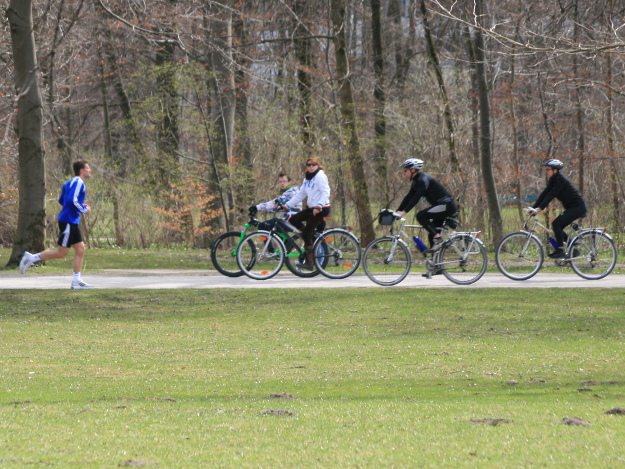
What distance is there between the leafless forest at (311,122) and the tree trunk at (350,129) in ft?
0.13

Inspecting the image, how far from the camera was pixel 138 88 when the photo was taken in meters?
38.7

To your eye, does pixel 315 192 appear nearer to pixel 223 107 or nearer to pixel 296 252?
pixel 296 252

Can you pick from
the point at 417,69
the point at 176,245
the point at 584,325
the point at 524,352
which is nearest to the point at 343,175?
the point at 176,245

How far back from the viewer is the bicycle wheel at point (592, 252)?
19281mm

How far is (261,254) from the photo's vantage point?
64.3 feet

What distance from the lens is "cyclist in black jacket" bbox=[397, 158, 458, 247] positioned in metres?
18.3

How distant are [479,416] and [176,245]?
24231 millimetres

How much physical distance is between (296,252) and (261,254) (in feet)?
2.05

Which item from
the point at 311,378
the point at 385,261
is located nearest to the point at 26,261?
the point at 385,261

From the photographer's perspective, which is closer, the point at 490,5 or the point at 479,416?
the point at 479,416

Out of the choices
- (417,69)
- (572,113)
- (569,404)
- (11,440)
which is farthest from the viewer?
(417,69)

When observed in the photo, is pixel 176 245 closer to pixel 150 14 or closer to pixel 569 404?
pixel 150 14

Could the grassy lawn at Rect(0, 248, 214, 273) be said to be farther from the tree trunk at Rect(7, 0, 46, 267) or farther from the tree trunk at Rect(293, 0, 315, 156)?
the tree trunk at Rect(293, 0, 315, 156)

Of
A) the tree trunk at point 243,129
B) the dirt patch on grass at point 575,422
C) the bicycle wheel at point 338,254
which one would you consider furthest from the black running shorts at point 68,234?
the dirt patch on grass at point 575,422
